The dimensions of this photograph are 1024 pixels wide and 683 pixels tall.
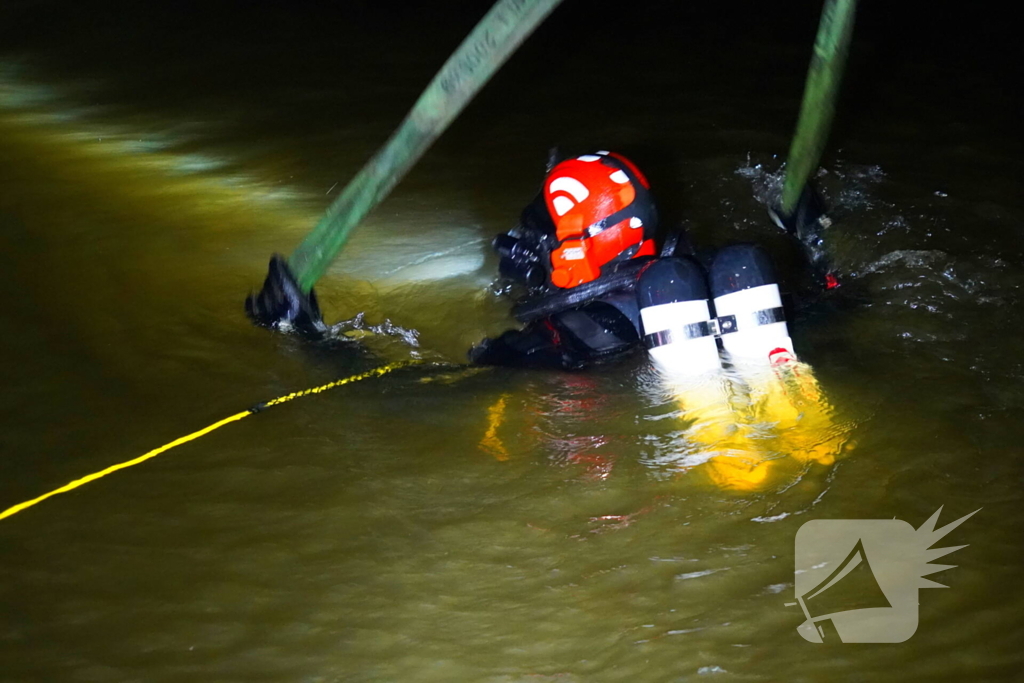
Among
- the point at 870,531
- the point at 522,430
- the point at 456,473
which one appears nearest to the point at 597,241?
the point at 522,430

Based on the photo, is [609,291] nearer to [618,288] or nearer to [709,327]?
[618,288]

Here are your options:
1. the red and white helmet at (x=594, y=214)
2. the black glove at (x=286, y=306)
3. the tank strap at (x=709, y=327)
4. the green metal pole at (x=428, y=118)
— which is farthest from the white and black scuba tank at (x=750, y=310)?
the black glove at (x=286, y=306)

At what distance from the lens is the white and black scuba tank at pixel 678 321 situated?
14.4 ft

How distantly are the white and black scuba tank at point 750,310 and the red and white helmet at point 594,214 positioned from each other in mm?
638

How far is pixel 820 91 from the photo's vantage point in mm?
5164

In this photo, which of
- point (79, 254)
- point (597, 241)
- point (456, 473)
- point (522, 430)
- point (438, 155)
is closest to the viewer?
point (456, 473)

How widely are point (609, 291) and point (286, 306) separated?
1789mm

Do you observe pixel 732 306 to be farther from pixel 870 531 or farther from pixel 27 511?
pixel 27 511

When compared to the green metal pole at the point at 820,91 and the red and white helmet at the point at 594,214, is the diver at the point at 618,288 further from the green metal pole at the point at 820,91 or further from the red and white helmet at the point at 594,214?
the green metal pole at the point at 820,91

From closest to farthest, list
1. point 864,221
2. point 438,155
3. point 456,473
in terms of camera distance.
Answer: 1. point 456,473
2. point 864,221
3. point 438,155

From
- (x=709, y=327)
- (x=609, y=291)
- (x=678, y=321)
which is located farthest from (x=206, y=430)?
(x=709, y=327)

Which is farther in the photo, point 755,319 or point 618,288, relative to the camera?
point 618,288

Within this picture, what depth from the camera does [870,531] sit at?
10.9 ft

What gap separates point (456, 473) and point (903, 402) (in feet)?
6.93
